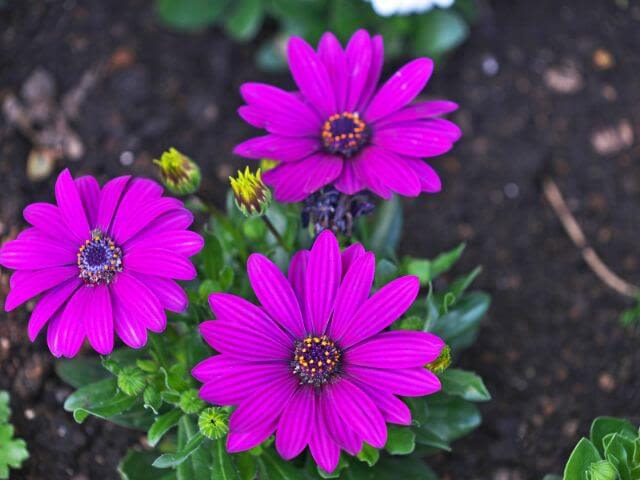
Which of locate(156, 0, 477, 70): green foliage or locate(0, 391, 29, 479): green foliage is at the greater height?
locate(156, 0, 477, 70): green foliage

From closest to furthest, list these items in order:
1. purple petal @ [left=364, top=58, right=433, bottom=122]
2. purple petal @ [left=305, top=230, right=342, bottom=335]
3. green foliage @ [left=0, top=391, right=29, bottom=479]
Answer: purple petal @ [left=305, top=230, right=342, bottom=335] → purple petal @ [left=364, top=58, right=433, bottom=122] → green foliage @ [left=0, top=391, right=29, bottom=479]

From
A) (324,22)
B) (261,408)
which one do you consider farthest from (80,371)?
(324,22)

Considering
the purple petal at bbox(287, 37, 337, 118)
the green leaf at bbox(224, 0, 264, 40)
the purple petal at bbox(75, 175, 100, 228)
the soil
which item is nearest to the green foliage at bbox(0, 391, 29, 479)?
the soil

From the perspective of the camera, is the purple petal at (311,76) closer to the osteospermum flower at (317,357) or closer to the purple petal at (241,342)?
the osteospermum flower at (317,357)

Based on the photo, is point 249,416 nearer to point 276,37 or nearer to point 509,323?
point 509,323

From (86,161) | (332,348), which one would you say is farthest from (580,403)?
(86,161)

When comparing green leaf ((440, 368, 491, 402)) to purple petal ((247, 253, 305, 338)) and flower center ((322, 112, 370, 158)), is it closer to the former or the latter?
purple petal ((247, 253, 305, 338))
